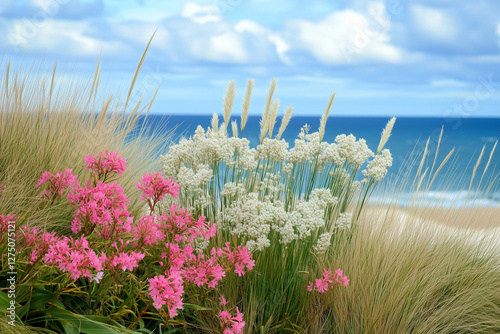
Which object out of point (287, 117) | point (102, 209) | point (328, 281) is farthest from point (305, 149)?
point (102, 209)

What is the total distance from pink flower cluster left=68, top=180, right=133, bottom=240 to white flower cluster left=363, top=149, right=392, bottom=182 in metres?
1.67

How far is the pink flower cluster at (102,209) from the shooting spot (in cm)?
192

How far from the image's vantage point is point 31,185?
275cm

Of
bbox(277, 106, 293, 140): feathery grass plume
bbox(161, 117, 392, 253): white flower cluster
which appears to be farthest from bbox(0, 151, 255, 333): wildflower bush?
bbox(277, 106, 293, 140): feathery grass plume

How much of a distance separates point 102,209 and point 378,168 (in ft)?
6.01

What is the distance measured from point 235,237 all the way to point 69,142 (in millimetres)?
1538

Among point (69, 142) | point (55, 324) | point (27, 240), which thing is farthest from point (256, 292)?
point (69, 142)

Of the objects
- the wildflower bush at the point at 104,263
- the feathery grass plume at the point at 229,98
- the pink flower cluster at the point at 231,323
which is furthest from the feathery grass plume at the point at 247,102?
the pink flower cluster at the point at 231,323

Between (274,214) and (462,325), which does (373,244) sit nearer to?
(462,325)

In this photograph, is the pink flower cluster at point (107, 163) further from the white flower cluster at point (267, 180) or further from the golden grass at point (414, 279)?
the golden grass at point (414, 279)

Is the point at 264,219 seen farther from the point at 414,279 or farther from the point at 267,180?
the point at 414,279

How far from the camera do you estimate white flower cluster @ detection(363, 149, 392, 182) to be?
9.60ft

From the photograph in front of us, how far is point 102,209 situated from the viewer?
6.32 feet

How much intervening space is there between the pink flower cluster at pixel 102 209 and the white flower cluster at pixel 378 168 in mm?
1673
